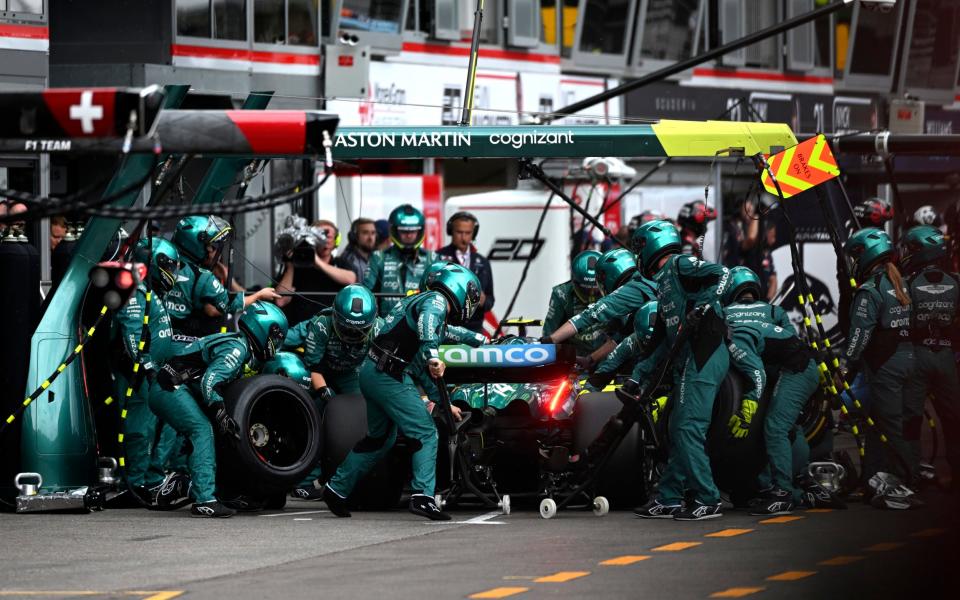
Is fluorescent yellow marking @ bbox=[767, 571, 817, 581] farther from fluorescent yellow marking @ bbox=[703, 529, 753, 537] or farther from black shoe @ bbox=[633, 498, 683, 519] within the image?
black shoe @ bbox=[633, 498, 683, 519]

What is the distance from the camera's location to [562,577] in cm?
1039

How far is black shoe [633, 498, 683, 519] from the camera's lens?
520 inches

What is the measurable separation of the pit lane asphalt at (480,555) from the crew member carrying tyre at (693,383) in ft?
0.78

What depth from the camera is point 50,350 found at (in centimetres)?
1410

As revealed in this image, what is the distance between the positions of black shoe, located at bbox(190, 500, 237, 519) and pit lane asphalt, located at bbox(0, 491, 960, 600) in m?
0.15

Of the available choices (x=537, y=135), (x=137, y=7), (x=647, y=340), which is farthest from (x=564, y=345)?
(x=137, y=7)

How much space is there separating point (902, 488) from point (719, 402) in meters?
1.36

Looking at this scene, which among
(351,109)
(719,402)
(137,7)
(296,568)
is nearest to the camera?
(296,568)

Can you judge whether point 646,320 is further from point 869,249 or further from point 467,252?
point 467,252

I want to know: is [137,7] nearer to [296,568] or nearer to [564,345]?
[564,345]

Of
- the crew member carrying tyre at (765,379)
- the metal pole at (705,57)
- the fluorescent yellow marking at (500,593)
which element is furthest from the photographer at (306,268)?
the fluorescent yellow marking at (500,593)

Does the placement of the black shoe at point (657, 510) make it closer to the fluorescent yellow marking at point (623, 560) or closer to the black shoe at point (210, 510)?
the fluorescent yellow marking at point (623, 560)

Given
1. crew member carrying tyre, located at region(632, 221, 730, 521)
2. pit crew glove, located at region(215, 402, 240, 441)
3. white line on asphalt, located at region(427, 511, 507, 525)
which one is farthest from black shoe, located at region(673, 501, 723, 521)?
pit crew glove, located at region(215, 402, 240, 441)

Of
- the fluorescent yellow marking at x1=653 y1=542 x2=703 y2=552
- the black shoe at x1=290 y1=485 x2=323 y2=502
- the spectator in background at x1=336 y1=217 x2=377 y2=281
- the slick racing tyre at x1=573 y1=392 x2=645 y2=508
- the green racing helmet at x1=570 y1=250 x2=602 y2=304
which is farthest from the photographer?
the spectator in background at x1=336 y1=217 x2=377 y2=281
